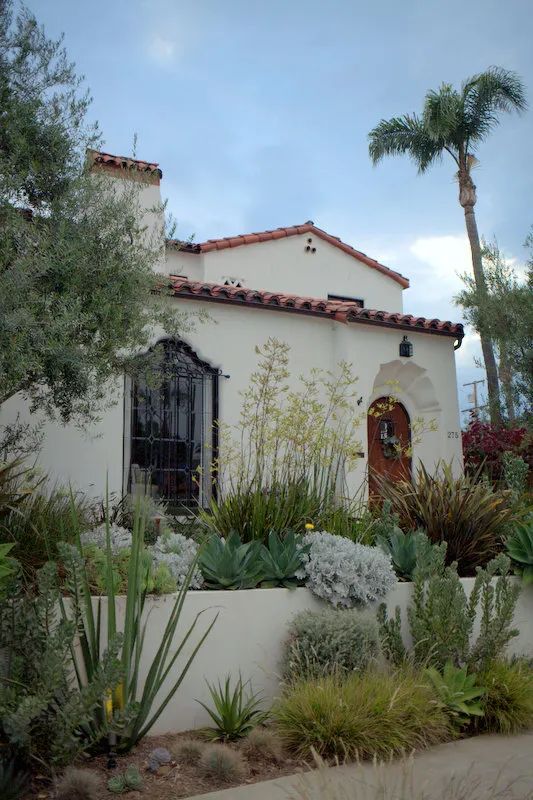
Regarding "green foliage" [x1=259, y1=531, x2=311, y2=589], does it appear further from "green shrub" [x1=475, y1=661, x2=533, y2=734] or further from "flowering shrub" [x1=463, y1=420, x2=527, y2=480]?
"flowering shrub" [x1=463, y1=420, x2=527, y2=480]

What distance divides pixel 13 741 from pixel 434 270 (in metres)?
11.3

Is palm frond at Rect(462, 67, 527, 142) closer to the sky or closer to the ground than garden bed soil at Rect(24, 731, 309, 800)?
closer to the sky

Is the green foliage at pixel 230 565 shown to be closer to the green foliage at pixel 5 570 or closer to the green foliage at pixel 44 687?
the green foliage at pixel 44 687

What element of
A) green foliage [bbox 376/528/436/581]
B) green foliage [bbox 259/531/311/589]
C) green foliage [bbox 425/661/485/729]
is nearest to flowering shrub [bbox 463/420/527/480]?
green foliage [bbox 376/528/436/581]

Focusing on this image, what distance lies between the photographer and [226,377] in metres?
11.3

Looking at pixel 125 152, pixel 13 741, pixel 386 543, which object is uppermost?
pixel 125 152

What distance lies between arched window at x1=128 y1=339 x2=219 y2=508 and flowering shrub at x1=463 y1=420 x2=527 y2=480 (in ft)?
16.7

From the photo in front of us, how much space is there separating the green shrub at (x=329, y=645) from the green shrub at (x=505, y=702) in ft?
2.73

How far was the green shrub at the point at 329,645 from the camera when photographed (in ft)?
16.8

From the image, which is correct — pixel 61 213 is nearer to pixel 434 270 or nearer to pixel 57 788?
pixel 57 788

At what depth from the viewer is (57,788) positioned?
3.66 metres

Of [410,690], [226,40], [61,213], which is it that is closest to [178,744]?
[410,690]

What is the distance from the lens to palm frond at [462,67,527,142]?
61.3ft

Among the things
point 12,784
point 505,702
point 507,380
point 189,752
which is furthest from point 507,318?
point 12,784
